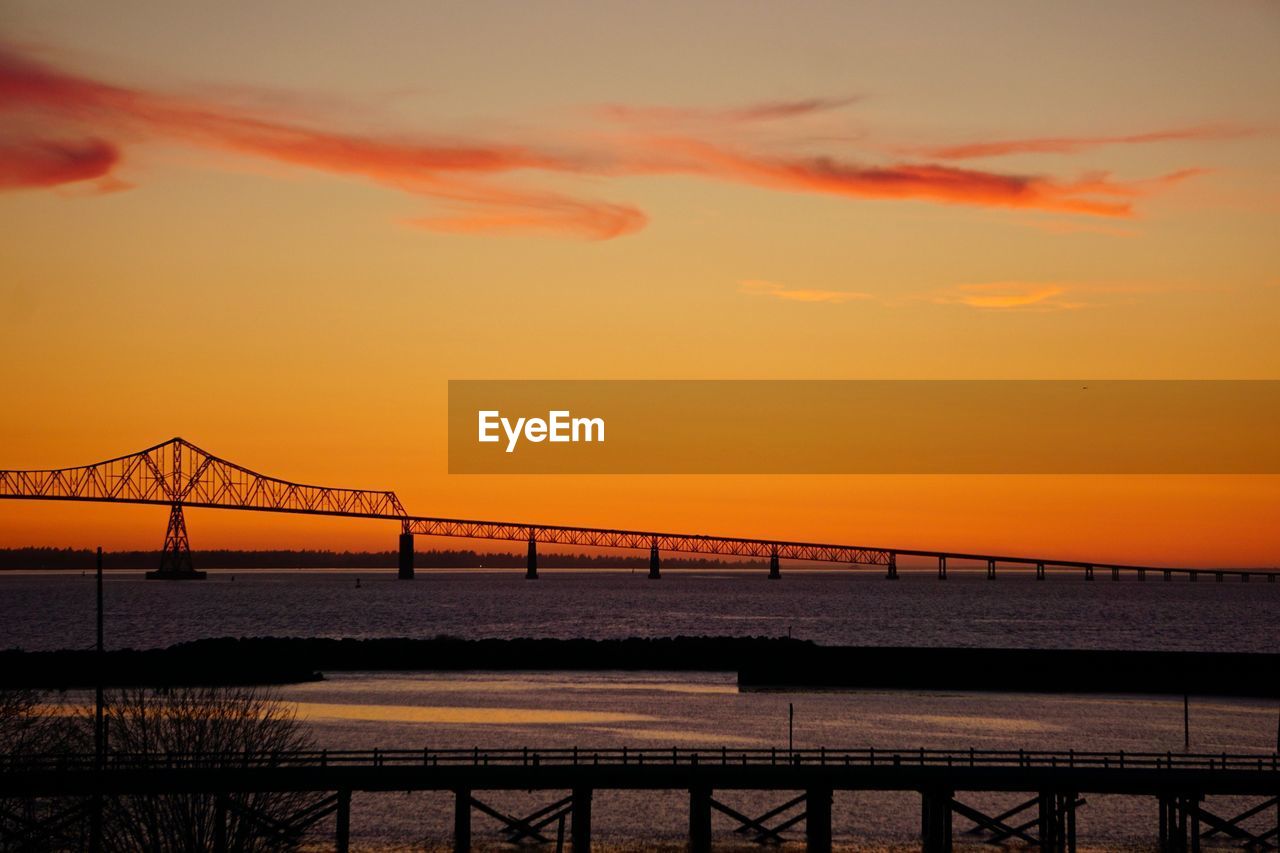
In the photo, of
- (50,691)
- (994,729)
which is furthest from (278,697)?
(994,729)

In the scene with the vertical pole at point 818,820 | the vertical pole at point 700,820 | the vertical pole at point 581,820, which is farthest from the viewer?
the vertical pole at point 700,820

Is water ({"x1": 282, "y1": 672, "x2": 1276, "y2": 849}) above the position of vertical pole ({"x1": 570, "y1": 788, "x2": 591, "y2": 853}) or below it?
below

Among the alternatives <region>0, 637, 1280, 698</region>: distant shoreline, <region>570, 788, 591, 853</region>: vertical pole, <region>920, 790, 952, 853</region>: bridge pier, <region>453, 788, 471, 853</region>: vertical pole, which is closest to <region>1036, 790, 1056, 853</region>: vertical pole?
<region>920, 790, 952, 853</region>: bridge pier

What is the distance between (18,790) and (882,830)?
31.1m

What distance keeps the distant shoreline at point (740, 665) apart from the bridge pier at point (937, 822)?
55.7m

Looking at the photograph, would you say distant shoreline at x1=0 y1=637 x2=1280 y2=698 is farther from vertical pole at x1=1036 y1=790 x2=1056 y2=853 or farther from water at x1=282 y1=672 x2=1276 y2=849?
vertical pole at x1=1036 y1=790 x2=1056 y2=853

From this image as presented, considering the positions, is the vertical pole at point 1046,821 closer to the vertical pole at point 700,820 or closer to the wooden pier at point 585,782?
the wooden pier at point 585,782

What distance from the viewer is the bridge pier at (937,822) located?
157 ft

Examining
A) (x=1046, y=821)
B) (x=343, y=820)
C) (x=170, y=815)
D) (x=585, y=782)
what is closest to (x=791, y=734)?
(x=1046, y=821)

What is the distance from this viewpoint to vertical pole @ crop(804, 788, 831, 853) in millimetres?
48250

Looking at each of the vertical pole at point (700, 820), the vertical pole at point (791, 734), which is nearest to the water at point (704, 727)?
the vertical pole at point (791, 734)

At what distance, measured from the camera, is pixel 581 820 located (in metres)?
48.1

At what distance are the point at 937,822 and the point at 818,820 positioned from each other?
4.14 metres

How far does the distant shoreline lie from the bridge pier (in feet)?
183
